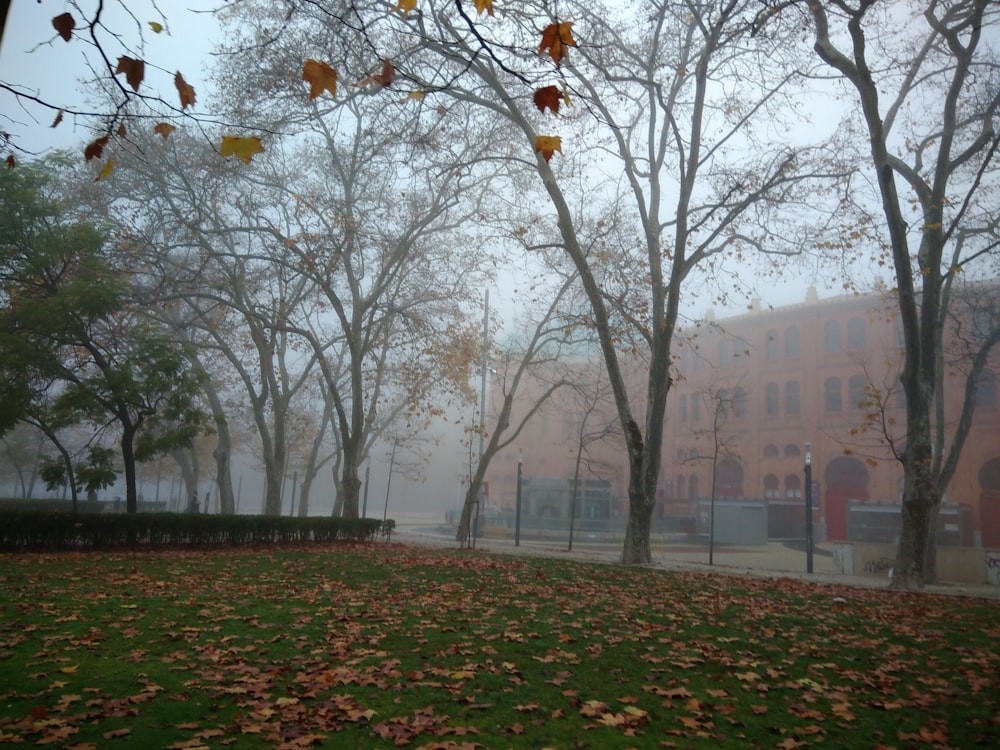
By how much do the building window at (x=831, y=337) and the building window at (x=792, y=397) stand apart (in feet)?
10.1

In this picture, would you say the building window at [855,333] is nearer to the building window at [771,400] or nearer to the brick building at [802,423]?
the brick building at [802,423]

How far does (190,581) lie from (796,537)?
37132 millimetres

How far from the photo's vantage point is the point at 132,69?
4.36 meters

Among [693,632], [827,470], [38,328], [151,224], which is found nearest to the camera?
[693,632]

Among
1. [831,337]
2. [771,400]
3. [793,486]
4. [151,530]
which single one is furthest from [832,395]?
[151,530]

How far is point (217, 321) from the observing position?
23.7m

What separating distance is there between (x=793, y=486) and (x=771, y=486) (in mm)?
1568

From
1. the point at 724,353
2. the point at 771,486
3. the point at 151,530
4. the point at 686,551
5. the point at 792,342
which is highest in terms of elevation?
the point at 792,342

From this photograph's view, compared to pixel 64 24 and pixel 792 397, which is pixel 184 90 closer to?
pixel 64 24

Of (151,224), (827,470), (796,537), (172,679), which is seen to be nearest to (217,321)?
(151,224)

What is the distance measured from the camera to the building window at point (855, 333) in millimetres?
44188

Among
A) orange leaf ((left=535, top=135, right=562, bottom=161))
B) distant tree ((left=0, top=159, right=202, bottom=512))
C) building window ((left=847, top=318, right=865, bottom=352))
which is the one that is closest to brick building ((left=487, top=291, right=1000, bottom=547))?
building window ((left=847, top=318, right=865, bottom=352))

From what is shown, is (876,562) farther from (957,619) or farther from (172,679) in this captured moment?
(172,679)

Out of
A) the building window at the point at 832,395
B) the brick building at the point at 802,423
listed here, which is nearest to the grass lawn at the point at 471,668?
the brick building at the point at 802,423
